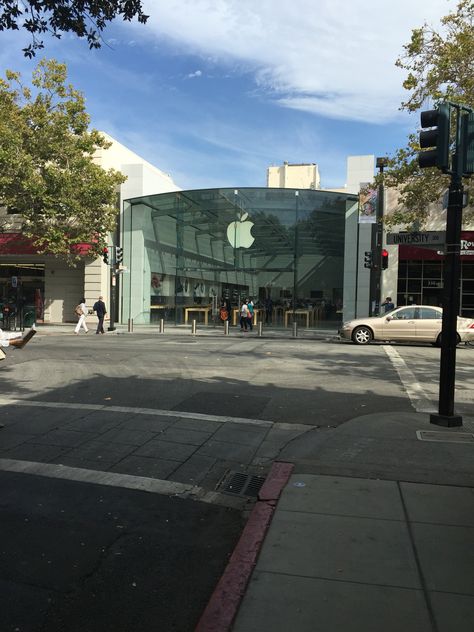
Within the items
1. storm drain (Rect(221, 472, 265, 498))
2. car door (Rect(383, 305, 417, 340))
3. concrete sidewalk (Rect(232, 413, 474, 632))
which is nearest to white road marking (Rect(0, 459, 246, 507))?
storm drain (Rect(221, 472, 265, 498))

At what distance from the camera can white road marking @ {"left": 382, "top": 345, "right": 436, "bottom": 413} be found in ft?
26.9

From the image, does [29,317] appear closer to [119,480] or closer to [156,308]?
[156,308]

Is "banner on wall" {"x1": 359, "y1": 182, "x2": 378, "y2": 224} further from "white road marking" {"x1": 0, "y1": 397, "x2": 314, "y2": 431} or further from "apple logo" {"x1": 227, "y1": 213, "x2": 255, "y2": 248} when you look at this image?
"white road marking" {"x1": 0, "y1": 397, "x2": 314, "y2": 431}

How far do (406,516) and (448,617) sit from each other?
131 cm

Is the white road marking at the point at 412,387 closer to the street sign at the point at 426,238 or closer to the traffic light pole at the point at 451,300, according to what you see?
the traffic light pole at the point at 451,300

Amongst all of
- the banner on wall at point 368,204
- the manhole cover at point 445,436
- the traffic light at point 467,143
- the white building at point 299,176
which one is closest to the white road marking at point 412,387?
the manhole cover at point 445,436

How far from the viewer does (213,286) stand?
2989 centimetres

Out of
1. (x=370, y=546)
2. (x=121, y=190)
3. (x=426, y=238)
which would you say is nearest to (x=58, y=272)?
(x=121, y=190)

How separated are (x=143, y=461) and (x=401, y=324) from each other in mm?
14216

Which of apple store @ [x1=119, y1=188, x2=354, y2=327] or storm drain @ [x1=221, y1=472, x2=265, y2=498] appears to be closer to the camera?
storm drain @ [x1=221, y1=472, x2=265, y2=498]

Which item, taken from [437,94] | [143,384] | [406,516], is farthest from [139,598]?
[437,94]

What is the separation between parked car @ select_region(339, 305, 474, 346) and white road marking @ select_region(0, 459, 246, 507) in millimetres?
14313

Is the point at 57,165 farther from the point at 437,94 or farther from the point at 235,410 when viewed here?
the point at 235,410

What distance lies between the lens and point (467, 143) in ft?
22.3
